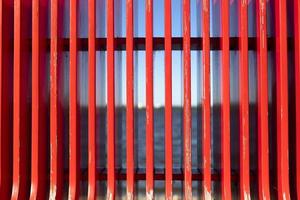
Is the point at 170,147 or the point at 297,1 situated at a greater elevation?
the point at 297,1

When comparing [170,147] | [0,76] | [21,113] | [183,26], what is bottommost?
[170,147]

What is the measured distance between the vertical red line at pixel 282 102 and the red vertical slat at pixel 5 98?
1.38m

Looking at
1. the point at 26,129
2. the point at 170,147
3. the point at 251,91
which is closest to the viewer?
the point at 170,147

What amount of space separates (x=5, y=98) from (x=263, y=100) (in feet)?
4.25

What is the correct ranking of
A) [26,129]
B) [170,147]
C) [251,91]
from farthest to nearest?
[251,91]
[26,129]
[170,147]

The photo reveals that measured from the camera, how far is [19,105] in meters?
2.54

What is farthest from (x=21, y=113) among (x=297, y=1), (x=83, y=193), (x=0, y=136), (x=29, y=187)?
(x=297, y=1)

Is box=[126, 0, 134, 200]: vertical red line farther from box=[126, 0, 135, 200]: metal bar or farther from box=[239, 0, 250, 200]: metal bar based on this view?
box=[239, 0, 250, 200]: metal bar

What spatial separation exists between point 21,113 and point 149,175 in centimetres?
72

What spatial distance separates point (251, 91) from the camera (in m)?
2.95

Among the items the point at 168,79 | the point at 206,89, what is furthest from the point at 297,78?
the point at 168,79

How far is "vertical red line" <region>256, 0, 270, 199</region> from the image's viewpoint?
8.23ft

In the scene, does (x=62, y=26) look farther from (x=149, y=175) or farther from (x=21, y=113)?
(x=149, y=175)

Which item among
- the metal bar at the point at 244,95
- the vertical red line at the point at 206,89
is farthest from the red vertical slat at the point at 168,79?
the metal bar at the point at 244,95
